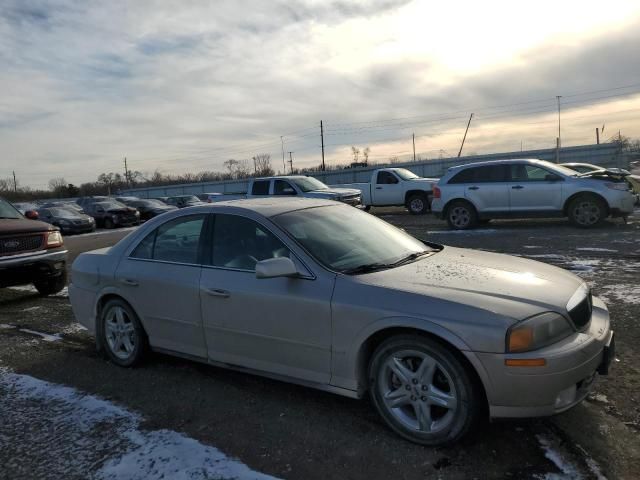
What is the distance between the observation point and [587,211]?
12.1 meters

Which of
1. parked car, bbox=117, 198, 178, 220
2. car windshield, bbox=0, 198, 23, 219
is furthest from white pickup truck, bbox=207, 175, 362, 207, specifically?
parked car, bbox=117, 198, 178, 220

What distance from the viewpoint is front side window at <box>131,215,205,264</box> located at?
434 centimetres

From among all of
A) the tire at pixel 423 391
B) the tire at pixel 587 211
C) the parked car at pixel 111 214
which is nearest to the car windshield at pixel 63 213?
the parked car at pixel 111 214

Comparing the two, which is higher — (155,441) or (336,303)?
Answer: (336,303)

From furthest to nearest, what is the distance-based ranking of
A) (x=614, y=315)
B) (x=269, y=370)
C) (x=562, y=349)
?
(x=614, y=315) < (x=269, y=370) < (x=562, y=349)

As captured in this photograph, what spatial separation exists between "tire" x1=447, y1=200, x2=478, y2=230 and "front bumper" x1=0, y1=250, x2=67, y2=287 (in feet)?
30.4

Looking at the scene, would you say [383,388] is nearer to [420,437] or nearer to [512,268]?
[420,437]

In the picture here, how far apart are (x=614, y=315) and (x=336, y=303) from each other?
3.43 m

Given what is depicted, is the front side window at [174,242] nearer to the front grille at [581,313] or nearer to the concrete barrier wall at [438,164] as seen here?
the front grille at [581,313]

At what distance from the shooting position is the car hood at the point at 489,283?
3062mm

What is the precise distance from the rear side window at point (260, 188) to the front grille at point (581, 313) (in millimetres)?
14153

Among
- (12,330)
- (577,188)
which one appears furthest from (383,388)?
(577,188)

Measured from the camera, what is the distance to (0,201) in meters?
8.89

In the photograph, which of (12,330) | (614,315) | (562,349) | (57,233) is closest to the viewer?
(562,349)
